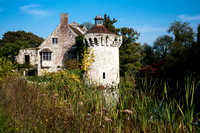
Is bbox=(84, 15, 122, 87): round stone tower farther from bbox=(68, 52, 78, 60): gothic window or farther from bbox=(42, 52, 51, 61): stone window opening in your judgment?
bbox=(42, 52, 51, 61): stone window opening

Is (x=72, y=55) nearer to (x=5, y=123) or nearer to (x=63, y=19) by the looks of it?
(x=63, y=19)

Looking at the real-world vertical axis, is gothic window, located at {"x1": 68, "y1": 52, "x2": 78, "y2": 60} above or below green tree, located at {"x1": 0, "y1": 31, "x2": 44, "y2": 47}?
below

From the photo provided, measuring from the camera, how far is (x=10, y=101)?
5.34 meters

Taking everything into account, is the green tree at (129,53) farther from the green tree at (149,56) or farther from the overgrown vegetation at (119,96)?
the green tree at (149,56)

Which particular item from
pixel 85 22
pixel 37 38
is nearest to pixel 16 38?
pixel 37 38

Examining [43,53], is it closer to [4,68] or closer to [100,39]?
[100,39]

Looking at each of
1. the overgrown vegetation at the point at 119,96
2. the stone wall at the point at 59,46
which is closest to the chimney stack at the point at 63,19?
the stone wall at the point at 59,46

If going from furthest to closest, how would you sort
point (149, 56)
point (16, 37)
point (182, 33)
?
point (16, 37) < point (149, 56) < point (182, 33)

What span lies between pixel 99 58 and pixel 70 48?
26.6 ft

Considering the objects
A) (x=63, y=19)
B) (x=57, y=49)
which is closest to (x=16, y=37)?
(x=63, y=19)

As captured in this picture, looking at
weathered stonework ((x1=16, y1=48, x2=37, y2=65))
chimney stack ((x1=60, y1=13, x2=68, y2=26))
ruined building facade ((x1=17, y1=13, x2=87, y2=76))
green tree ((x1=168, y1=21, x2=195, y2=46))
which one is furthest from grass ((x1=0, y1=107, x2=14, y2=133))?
green tree ((x1=168, y1=21, x2=195, y2=46))

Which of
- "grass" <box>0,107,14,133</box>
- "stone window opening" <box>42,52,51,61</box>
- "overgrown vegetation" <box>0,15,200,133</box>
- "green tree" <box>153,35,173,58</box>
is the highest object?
"green tree" <box>153,35,173,58</box>

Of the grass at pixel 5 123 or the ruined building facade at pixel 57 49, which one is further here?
the ruined building facade at pixel 57 49

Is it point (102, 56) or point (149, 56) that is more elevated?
point (149, 56)
